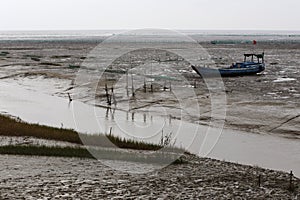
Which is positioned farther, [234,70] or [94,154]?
[234,70]

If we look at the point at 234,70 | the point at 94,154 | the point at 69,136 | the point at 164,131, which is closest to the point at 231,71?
the point at 234,70

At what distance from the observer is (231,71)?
52875 mm

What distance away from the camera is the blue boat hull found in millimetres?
51375

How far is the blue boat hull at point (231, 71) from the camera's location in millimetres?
51375

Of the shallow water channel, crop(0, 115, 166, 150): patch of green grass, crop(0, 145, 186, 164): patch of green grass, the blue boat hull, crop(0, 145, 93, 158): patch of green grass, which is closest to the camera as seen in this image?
crop(0, 145, 186, 164): patch of green grass

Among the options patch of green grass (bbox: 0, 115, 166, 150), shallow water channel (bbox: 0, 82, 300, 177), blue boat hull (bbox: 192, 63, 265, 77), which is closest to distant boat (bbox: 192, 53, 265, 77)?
blue boat hull (bbox: 192, 63, 265, 77)

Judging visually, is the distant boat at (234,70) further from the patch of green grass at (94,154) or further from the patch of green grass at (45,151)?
the patch of green grass at (45,151)

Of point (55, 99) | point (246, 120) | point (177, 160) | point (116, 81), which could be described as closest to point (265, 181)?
point (177, 160)

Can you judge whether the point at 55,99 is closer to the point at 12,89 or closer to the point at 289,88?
the point at 12,89

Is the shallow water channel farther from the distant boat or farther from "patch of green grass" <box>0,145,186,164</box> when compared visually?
the distant boat

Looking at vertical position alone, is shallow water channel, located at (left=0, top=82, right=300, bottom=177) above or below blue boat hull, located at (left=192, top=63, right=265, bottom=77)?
below

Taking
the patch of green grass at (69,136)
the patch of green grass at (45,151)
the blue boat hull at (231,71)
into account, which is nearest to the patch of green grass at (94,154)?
the patch of green grass at (45,151)

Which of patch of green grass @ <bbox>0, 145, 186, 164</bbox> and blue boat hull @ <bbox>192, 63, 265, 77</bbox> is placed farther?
blue boat hull @ <bbox>192, 63, 265, 77</bbox>

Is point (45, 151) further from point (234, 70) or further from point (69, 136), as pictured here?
point (234, 70)
